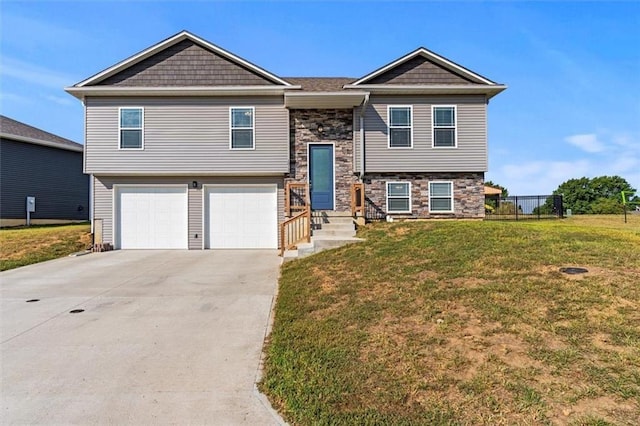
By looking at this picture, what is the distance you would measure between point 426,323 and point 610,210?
121 feet

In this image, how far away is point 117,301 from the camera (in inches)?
267

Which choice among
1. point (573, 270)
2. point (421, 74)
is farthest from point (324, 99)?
point (573, 270)

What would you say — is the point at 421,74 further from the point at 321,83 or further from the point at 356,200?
the point at 356,200

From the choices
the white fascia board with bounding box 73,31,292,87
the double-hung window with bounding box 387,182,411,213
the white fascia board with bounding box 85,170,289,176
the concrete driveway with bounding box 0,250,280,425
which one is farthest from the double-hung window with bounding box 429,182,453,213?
the concrete driveway with bounding box 0,250,280,425

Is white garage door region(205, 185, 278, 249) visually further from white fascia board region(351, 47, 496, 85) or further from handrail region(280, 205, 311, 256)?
white fascia board region(351, 47, 496, 85)

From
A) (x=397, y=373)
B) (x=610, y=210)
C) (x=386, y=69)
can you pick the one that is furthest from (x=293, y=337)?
(x=610, y=210)

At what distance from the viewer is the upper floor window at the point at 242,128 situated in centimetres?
1368

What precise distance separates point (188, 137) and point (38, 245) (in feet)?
20.1

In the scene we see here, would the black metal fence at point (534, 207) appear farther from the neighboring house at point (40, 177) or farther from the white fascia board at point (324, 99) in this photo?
the neighboring house at point (40, 177)

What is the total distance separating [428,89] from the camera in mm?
13625

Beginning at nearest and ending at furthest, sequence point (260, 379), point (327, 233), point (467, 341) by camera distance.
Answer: point (260, 379)
point (467, 341)
point (327, 233)

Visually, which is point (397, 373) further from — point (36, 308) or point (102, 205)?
point (102, 205)

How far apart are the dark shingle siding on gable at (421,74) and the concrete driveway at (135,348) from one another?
29.4 feet

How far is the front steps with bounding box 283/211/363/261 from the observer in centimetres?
1006
